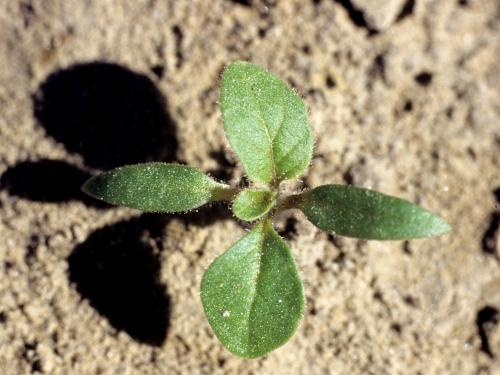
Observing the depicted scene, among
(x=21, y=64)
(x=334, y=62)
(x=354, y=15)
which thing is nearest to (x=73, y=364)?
(x=21, y=64)

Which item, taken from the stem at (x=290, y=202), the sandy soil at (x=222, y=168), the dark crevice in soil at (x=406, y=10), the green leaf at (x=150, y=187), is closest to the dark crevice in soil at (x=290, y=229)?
the sandy soil at (x=222, y=168)

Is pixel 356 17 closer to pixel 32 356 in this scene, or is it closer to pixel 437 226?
pixel 437 226

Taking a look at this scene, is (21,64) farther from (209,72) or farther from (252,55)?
(252,55)

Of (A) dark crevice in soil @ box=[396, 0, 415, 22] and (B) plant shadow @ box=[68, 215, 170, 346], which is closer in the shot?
(B) plant shadow @ box=[68, 215, 170, 346]

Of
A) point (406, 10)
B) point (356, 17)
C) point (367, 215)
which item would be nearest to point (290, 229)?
point (367, 215)

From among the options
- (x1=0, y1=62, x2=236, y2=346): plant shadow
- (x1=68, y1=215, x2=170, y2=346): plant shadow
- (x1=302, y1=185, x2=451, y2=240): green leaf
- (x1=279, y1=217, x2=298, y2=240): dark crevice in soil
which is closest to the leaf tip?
(x1=302, y1=185, x2=451, y2=240): green leaf

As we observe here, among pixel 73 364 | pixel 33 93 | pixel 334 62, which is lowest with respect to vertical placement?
pixel 73 364

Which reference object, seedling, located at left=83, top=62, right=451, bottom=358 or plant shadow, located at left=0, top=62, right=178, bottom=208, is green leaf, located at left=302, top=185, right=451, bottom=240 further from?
plant shadow, located at left=0, top=62, right=178, bottom=208
